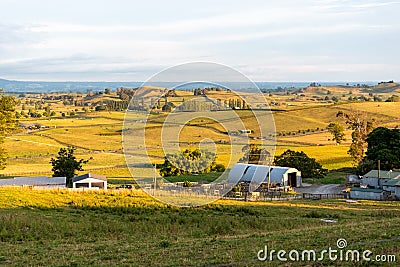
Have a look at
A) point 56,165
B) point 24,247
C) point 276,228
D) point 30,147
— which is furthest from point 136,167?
point 30,147

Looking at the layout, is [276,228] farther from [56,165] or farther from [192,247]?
[56,165]

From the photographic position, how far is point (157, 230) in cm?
2141

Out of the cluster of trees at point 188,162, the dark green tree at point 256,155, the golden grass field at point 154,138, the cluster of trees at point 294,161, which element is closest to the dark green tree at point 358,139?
the golden grass field at point 154,138

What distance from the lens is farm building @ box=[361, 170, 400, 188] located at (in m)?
44.0

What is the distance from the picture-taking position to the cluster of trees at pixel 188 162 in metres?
45.7

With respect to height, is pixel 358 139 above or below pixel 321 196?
above

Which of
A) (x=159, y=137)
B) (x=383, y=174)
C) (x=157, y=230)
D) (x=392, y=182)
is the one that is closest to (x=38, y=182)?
(x=159, y=137)

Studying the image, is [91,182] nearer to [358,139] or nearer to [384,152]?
[384,152]

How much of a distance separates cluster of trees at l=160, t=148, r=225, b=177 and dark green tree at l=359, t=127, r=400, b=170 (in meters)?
15.4

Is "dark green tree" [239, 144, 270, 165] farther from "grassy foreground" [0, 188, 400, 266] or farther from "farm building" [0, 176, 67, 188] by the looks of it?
"farm building" [0, 176, 67, 188]

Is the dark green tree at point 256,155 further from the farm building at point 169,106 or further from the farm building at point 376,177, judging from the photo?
the farm building at point 169,106

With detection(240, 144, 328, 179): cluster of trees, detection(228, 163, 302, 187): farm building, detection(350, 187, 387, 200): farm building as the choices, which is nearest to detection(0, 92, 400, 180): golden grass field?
detection(240, 144, 328, 179): cluster of trees

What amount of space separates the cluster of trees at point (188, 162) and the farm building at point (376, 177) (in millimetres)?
13881

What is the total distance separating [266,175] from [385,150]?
11.8 m
